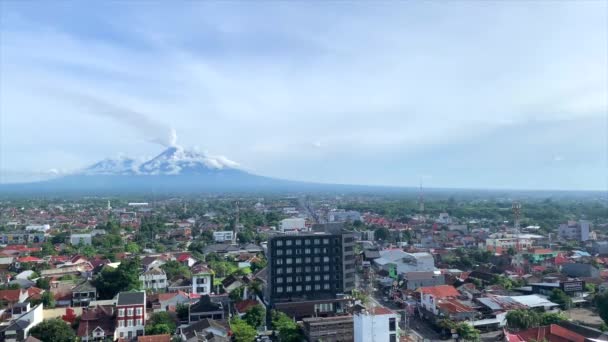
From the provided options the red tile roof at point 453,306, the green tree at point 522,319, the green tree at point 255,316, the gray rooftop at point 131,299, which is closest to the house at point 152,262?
the gray rooftop at point 131,299

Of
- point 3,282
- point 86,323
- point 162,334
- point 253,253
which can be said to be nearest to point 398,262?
point 253,253

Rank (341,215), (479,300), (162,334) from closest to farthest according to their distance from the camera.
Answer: (162,334)
(479,300)
(341,215)

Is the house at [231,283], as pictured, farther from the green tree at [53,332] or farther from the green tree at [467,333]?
the green tree at [467,333]

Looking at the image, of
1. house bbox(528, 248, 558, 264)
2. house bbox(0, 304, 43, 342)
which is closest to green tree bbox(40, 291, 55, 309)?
house bbox(0, 304, 43, 342)

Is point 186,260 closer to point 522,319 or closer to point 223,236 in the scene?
point 223,236

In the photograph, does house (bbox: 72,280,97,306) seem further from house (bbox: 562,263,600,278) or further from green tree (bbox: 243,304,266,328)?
house (bbox: 562,263,600,278)

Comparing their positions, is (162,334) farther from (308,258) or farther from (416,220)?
(416,220)

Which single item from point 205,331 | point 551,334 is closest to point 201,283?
point 205,331
